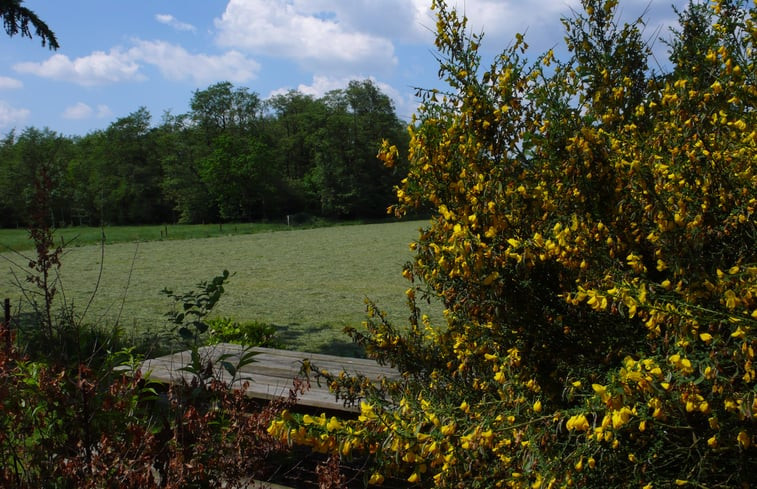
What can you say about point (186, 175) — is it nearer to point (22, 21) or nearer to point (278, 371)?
point (22, 21)

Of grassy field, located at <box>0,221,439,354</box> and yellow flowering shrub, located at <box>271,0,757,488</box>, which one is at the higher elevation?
yellow flowering shrub, located at <box>271,0,757,488</box>

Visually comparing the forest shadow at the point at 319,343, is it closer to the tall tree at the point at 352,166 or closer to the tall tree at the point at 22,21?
the tall tree at the point at 22,21

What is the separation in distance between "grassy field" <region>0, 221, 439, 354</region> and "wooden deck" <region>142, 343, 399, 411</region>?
50 cm

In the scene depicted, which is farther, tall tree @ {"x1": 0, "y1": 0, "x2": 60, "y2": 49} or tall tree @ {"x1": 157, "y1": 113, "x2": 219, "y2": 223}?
tall tree @ {"x1": 157, "y1": 113, "x2": 219, "y2": 223}

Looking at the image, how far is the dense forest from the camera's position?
54375 mm

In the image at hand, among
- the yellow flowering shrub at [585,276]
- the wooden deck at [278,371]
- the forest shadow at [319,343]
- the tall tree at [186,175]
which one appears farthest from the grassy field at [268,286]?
the tall tree at [186,175]

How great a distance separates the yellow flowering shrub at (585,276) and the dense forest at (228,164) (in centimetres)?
5006

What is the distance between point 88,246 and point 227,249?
7914 mm

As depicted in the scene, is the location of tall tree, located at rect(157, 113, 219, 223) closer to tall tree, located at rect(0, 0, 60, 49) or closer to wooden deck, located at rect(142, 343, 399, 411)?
tall tree, located at rect(0, 0, 60, 49)

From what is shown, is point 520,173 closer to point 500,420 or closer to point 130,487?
point 500,420

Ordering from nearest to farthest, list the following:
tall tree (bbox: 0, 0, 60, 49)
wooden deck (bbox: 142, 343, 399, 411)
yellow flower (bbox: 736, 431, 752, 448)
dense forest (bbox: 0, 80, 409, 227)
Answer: yellow flower (bbox: 736, 431, 752, 448) < wooden deck (bbox: 142, 343, 399, 411) < tall tree (bbox: 0, 0, 60, 49) < dense forest (bbox: 0, 80, 409, 227)

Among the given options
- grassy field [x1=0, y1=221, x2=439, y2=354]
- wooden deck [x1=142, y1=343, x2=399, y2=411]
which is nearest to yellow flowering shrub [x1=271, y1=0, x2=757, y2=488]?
wooden deck [x1=142, y1=343, x2=399, y2=411]

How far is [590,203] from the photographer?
227cm

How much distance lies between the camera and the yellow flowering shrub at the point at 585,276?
1.69 meters
